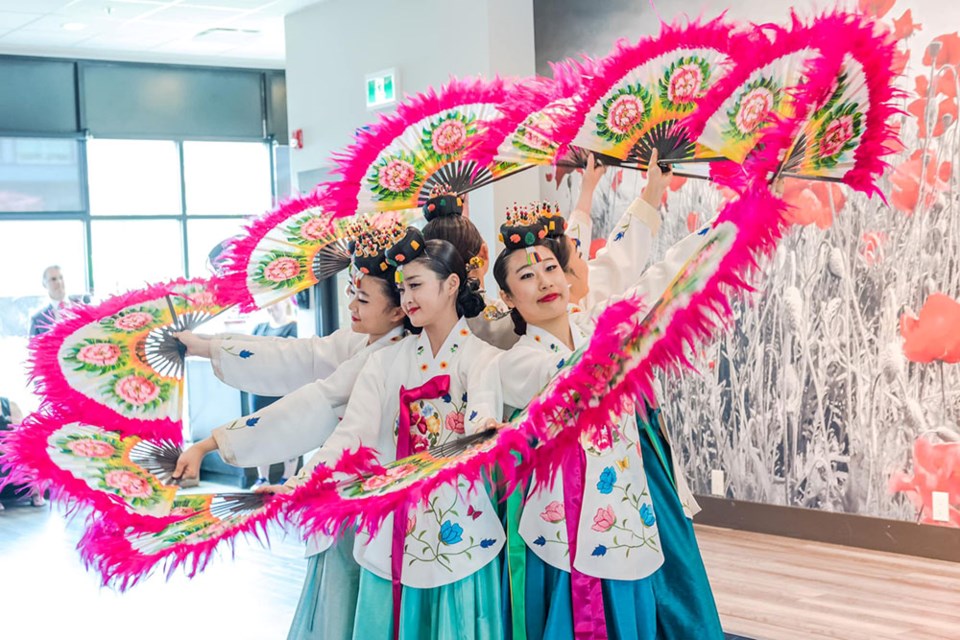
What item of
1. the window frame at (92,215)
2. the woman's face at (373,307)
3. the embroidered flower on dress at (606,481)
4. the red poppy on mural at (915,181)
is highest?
the window frame at (92,215)

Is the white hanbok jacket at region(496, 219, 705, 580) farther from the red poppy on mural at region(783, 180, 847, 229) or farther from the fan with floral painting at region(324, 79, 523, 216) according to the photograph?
the red poppy on mural at region(783, 180, 847, 229)

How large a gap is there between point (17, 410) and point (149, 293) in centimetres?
483

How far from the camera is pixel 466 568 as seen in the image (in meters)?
2.49

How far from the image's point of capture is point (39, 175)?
29.3 ft

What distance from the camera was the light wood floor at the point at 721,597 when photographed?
388cm

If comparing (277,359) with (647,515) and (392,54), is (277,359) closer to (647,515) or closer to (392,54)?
(647,515)

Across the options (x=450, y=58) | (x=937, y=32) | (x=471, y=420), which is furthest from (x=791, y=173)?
(x=450, y=58)

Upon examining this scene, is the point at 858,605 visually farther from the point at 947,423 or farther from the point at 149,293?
the point at 149,293

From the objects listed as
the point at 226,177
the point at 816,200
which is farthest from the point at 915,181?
the point at 226,177

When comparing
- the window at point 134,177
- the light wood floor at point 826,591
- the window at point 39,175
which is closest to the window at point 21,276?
the window at point 39,175

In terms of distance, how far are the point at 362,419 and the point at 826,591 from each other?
237 centimetres

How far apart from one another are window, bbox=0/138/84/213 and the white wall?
2.80 metres

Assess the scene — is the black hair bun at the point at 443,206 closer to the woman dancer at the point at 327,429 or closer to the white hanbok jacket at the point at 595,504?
the woman dancer at the point at 327,429

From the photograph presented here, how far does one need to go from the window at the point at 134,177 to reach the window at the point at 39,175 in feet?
0.50
